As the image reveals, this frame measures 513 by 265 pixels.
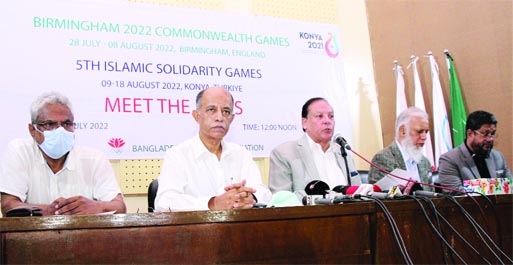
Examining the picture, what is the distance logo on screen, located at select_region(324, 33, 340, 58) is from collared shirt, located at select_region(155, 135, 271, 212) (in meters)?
1.84

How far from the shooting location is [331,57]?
4.16 m

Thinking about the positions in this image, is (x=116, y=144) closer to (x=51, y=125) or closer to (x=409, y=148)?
(x=51, y=125)

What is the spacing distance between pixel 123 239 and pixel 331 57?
318 centimetres

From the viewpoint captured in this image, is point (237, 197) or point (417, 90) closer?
point (237, 197)

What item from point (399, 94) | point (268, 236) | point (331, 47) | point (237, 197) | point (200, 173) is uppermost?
point (331, 47)

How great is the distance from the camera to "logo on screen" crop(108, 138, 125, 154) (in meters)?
3.33

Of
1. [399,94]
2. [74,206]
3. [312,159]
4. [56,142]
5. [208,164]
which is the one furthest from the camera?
[399,94]

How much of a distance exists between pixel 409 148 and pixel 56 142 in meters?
2.17

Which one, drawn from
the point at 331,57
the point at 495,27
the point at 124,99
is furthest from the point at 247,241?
the point at 495,27

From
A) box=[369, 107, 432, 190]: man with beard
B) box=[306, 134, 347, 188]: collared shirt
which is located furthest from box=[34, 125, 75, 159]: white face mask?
box=[369, 107, 432, 190]: man with beard

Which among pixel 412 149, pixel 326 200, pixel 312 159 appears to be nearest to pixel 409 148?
pixel 412 149

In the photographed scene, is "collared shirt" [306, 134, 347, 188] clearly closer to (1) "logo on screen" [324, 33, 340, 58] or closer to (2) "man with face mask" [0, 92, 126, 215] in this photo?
(2) "man with face mask" [0, 92, 126, 215]

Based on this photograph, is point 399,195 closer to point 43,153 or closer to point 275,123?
point 43,153

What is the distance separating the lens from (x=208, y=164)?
2.50 m
